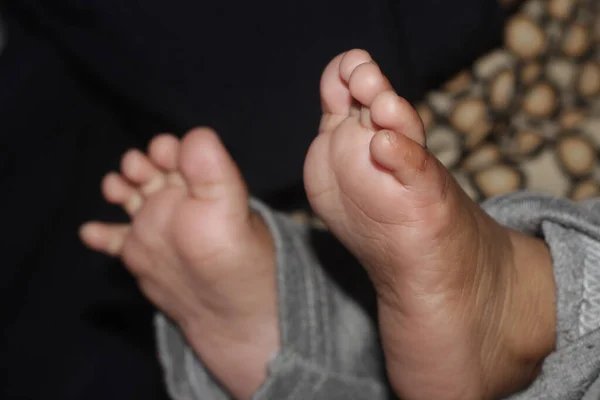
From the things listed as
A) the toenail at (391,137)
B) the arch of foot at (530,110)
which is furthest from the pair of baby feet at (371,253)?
the arch of foot at (530,110)

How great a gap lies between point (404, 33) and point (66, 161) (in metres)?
0.37

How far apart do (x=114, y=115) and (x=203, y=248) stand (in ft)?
0.94

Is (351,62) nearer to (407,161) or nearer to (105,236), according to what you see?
(407,161)

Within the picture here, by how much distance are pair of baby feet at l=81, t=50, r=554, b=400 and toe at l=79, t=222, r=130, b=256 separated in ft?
0.08

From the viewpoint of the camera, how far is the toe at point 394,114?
362 millimetres

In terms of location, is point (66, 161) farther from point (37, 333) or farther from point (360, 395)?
point (360, 395)

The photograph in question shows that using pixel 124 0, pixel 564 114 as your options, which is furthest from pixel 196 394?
pixel 564 114

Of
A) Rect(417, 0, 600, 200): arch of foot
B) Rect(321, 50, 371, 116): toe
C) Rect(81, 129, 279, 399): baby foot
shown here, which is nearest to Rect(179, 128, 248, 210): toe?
Rect(81, 129, 279, 399): baby foot

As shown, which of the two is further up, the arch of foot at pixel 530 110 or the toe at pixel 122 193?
the toe at pixel 122 193

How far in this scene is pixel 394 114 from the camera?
1.19 ft

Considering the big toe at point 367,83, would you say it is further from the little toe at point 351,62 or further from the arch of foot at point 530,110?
the arch of foot at point 530,110

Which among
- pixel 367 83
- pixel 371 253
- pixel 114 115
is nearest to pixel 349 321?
pixel 371 253

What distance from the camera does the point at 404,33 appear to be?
58 centimetres

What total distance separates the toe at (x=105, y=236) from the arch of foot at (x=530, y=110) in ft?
1.02
